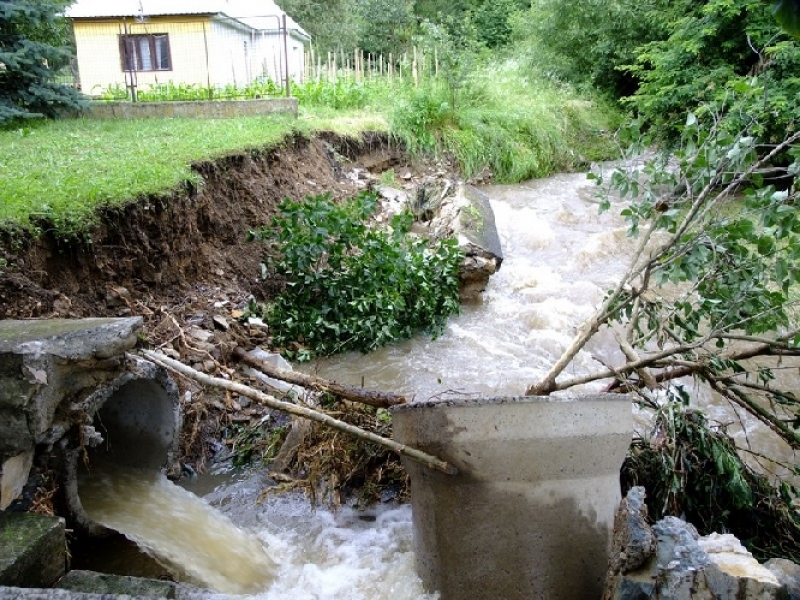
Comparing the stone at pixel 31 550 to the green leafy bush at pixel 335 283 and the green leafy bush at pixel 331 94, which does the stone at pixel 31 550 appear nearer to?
the green leafy bush at pixel 335 283

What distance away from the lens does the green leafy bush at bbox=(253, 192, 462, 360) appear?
6.67m

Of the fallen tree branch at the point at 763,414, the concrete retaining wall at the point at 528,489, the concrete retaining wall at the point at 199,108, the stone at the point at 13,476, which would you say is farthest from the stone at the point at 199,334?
the concrete retaining wall at the point at 199,108

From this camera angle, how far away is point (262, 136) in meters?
9.45

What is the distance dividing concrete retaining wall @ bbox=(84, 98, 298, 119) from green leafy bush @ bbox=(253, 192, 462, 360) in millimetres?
6136

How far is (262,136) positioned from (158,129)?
1955 millimetres

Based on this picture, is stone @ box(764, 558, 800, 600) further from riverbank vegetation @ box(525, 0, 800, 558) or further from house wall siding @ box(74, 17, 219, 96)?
house wall siding @ box(74, 17, 219, 96)

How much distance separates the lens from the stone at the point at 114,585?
9.29 ft

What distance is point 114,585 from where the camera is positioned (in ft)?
9.36

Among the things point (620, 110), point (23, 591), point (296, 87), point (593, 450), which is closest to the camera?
point (23, 591)

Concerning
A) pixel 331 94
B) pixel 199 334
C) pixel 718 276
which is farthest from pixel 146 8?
pixel 718 276

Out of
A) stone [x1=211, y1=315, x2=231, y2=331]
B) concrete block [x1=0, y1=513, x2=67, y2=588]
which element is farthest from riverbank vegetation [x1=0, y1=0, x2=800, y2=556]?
concrete block [x1=0, y1=513, x2=67, y2=588]

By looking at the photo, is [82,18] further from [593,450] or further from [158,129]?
[593,450]

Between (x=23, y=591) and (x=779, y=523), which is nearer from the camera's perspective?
(x=23, y=591)

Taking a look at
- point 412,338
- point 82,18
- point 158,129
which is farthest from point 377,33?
point 412,338
